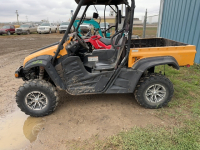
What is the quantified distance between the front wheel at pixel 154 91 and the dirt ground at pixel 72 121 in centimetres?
20

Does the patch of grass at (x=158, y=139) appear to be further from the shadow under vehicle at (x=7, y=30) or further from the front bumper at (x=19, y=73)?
the shadow under vehicle at (x=7, y=30)

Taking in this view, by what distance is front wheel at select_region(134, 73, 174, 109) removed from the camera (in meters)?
3.30

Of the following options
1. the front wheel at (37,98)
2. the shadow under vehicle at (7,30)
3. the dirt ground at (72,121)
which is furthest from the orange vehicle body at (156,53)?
the shadow under vehicle at (7,30)

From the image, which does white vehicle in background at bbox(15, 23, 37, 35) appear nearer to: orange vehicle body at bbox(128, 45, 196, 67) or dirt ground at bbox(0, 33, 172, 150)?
dirt ground at bbox(0, 33, 172, 150)

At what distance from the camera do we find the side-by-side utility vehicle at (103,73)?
10.3 ft

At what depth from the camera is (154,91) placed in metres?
3.39

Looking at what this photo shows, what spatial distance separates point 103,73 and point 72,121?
3.66ft

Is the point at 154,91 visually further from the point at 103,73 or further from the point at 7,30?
the point at 7,30

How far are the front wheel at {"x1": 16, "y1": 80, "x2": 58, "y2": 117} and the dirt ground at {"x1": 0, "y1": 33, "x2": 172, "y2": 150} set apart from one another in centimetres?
17

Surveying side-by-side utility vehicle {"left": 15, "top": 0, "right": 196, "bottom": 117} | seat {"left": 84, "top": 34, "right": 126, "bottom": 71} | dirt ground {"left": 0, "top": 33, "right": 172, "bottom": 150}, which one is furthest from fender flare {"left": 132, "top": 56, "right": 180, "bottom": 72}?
dirt ground {"left": 0, "top": 33, "right": 172, "bottom": 150}

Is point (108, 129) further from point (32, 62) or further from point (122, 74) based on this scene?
point (32, 62)

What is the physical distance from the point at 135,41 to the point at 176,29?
367cm

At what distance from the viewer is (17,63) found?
7184mm

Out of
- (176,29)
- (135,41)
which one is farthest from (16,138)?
(176,29)
